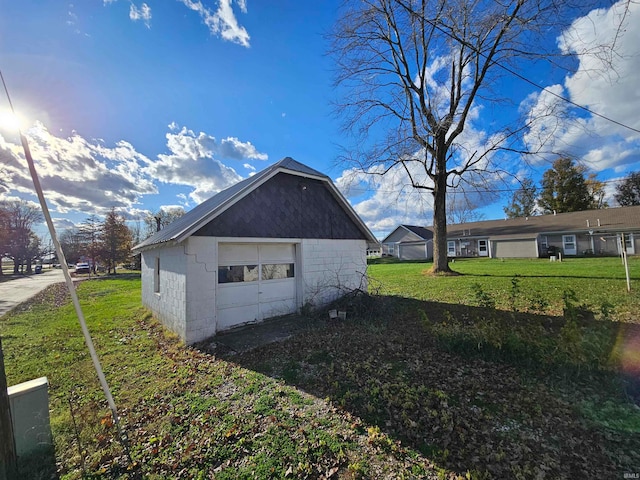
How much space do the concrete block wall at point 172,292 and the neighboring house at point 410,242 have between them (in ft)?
103

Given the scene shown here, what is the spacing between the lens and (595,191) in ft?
120

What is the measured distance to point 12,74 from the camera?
3.05 m

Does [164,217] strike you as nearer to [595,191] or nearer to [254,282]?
[254,282]

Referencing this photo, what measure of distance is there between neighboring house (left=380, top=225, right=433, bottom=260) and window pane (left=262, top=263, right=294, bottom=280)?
97.4 ft

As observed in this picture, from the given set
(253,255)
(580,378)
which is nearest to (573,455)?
(580,378)

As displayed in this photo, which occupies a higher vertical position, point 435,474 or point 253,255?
point 253,255

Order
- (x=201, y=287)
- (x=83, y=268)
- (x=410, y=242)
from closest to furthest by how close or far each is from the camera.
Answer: (x=201, y=287), (x=83, y=268), (x=410, y=242)

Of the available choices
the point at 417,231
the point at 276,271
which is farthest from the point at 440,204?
the point at 417,231

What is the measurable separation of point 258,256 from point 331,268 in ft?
9.49

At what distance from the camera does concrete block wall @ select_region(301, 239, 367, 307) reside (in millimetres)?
8906

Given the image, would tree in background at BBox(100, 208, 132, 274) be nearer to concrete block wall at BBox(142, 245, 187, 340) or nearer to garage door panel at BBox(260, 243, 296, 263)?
concrete block wall at BBox(142, 245, 187, 340)

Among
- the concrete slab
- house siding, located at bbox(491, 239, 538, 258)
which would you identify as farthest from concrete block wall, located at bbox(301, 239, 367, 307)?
house siding, located at bbox(491, 239, 538, 258)

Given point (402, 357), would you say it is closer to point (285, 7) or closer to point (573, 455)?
point (573, 455)

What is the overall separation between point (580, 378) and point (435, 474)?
3.33 metres
